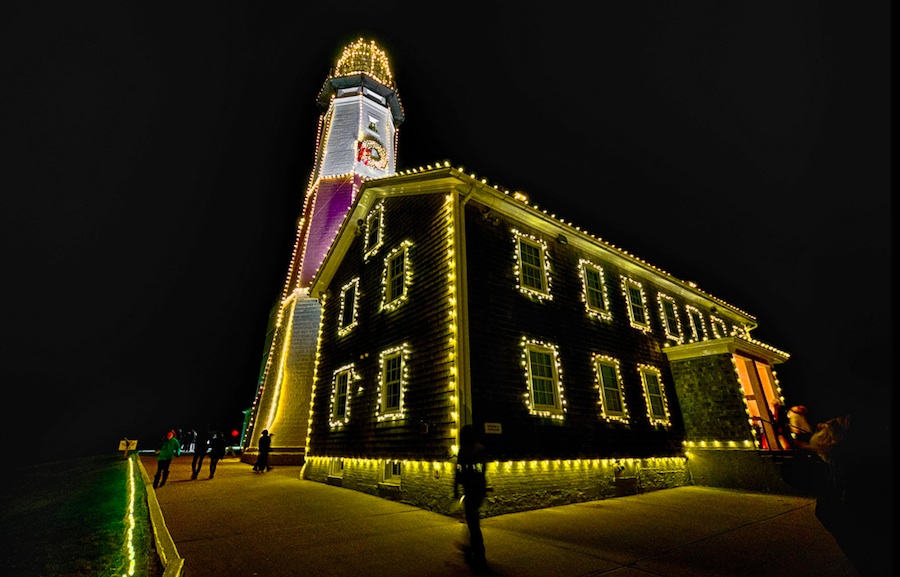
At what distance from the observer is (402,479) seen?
989 cm

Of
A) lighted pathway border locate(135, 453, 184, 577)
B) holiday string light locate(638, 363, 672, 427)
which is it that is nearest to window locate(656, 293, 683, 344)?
holiday string light locate(638, 363, 672, 427)

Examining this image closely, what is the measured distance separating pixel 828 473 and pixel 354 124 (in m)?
29.1

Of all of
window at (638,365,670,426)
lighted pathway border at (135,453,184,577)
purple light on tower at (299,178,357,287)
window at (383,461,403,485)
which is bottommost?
lighted pathway border at (135,453,184,577)

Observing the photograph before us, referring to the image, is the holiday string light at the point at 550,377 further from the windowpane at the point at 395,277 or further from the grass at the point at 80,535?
the grass at the point at 80,535

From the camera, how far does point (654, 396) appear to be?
47.1 ft

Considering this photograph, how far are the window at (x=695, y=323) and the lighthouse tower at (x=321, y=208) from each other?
59.4ft

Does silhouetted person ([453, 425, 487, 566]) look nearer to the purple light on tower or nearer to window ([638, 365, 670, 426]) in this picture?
window ([638, 365, 670, 426])

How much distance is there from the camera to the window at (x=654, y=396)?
1375 cm

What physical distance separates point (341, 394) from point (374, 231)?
623cm

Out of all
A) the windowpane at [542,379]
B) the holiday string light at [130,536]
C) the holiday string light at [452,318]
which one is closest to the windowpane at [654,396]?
the windowpane at [542,379]

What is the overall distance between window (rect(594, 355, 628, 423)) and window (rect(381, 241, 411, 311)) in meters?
6.75

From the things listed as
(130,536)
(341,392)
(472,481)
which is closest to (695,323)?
(341,392)

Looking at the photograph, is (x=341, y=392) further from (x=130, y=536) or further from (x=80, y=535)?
(x=130, y=536)

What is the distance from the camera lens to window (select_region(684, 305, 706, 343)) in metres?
18.3
